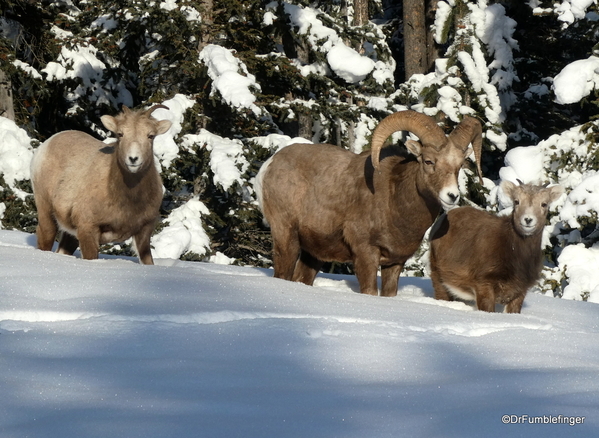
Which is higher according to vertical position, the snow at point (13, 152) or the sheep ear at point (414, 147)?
the sheep ear at point (414, 147)

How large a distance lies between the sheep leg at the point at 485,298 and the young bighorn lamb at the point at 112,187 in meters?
4.00

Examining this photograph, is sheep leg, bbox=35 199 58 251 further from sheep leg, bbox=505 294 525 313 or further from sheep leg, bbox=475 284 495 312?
sheep leg, bbox=505 294 525 313

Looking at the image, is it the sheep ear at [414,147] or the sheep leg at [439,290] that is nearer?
the sheep ear at [414,147]

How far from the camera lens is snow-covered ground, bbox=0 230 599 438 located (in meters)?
3.70

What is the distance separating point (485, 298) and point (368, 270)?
4.23 feet

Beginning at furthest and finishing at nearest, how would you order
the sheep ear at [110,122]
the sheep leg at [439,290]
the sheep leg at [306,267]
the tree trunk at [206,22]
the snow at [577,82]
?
1. the tree trunk at [206,22]
2. the snow at [577,82]
3. the sheep leg at [306,267]
4. the sheep ear at [110,122]
5. the sheep leg at [439,290]

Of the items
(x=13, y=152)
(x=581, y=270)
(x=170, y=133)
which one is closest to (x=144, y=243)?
(x=170, y=133)

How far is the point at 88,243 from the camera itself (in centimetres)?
967

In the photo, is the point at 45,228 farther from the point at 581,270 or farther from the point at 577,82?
the point at 577,82

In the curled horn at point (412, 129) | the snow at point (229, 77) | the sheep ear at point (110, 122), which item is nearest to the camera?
the curled horn at point (412, 129)

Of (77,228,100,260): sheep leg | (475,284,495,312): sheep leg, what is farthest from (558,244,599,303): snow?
(77,228,100,260): sheep leg

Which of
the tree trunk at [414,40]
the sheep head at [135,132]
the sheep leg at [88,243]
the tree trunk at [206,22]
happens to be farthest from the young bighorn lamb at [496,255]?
the tree trunk at [414,40]

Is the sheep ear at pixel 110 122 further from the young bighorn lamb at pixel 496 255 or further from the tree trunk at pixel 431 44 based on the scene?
the tree trunk at pixel 431 44

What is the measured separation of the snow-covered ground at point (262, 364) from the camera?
3.70 m
